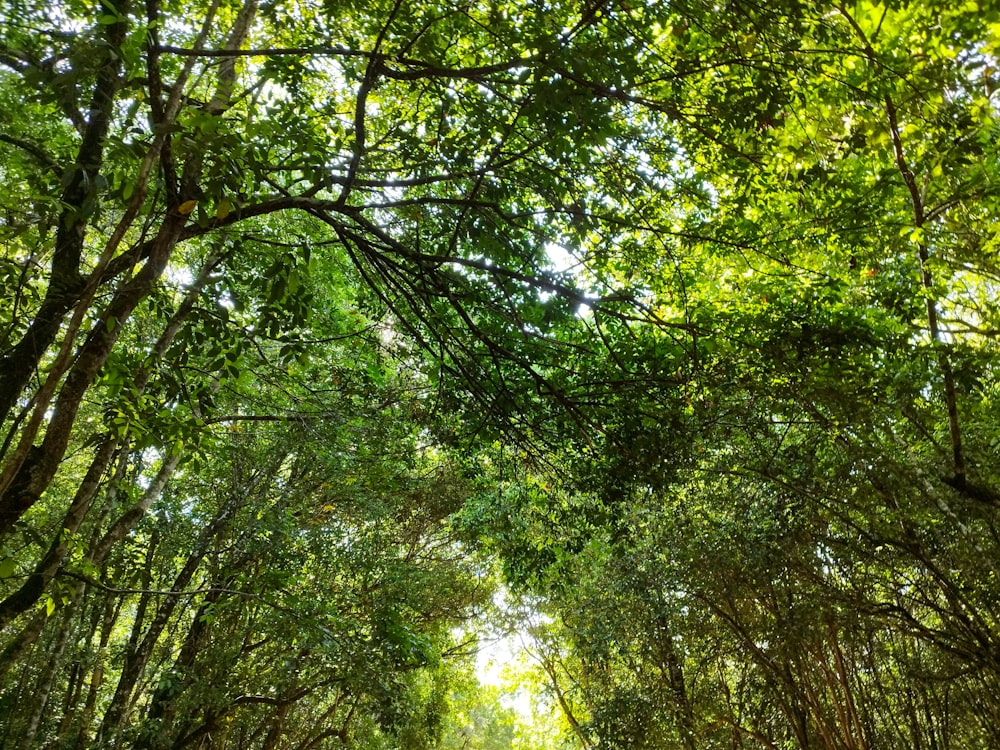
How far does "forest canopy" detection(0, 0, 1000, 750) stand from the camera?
2150 millimetres

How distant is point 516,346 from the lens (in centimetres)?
362

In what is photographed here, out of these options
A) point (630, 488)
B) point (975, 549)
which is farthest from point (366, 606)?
point (975, 549)

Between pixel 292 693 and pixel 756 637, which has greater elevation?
pixel 756 637

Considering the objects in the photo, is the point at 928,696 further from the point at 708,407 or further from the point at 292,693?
the point at 292,693

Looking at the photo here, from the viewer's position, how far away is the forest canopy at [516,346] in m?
2.15

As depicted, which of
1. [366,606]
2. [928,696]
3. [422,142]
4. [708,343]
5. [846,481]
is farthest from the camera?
[928,696]

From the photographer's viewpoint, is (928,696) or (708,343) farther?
(928,696)

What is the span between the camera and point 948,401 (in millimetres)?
3664

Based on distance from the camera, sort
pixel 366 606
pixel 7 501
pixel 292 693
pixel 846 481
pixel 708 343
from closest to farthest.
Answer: pixel 7 501 < pixel 708 343 < pixel 846 481 < pixel 366 606 < pixel 292 693

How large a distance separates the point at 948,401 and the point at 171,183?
4032 millimetres

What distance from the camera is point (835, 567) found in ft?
21.0

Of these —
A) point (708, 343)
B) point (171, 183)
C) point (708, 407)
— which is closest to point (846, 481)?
point (708, 407)

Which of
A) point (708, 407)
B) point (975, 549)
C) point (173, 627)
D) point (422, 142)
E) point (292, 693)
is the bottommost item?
point (292, 693)

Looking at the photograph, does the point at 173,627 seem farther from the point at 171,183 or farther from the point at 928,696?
the point at 928,696
